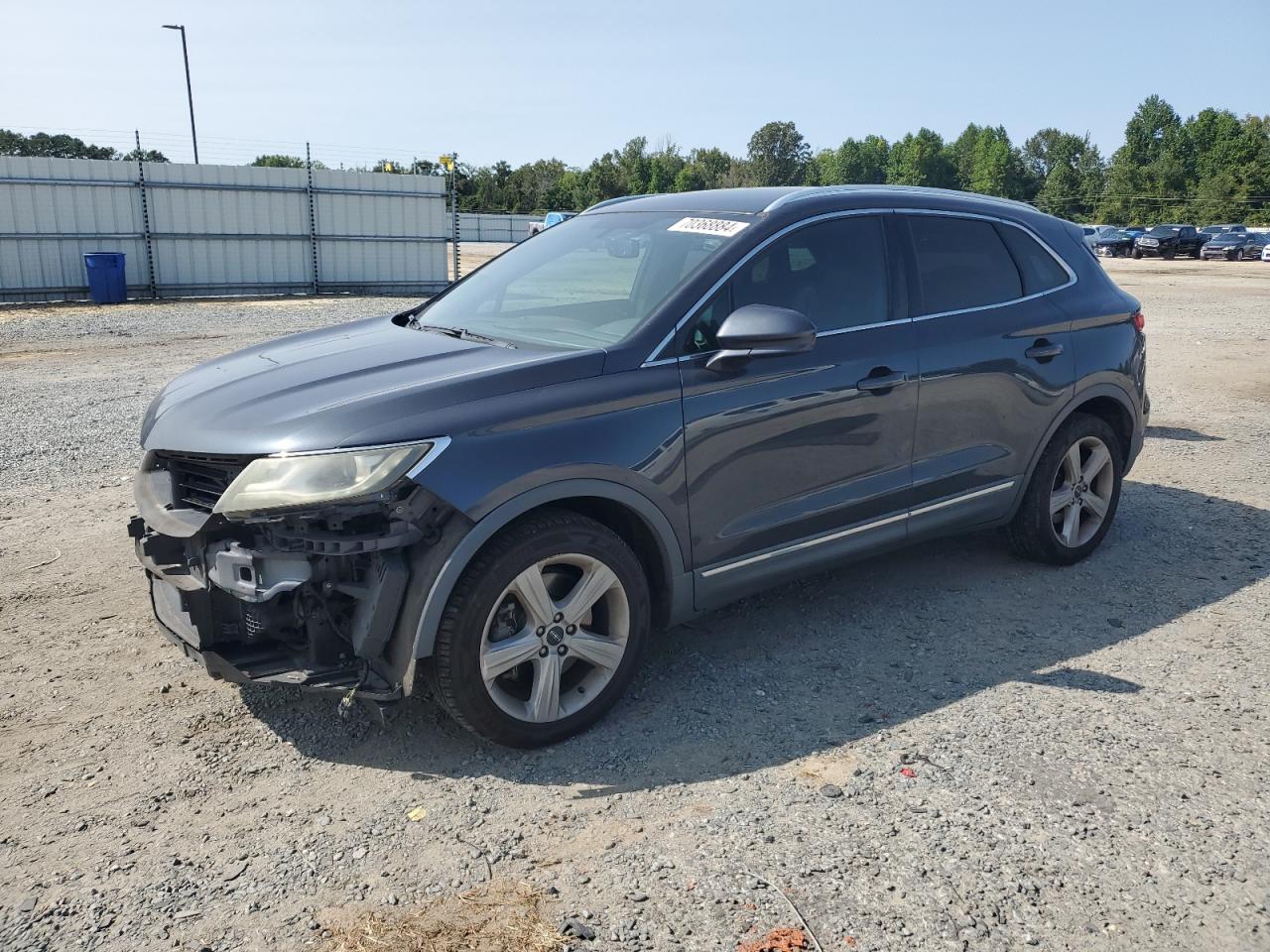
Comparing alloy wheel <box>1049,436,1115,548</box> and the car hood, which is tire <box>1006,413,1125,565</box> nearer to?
alloy wheel <box>1049,436,1115,548</box>

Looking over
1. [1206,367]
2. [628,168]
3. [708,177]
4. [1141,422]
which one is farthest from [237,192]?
[708,177]

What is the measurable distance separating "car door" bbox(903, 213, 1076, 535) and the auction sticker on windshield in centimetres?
92

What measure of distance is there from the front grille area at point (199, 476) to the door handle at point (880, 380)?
7.97 feet

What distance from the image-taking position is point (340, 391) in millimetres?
3514

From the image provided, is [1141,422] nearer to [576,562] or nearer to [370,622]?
[576,562]

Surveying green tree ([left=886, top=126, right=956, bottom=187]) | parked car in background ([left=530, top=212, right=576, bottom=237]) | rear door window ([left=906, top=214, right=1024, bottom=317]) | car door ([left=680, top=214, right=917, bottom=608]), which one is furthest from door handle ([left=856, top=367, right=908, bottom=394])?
green tree ([left=886, top=126, right=956, bottom=187])

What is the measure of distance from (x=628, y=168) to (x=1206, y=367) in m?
86.7

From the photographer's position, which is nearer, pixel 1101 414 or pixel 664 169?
pixel 1101 414

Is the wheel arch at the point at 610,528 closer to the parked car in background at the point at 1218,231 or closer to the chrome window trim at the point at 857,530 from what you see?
the chrome window trim at the point at 857,530

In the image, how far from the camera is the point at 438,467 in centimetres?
324

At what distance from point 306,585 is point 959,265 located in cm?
330

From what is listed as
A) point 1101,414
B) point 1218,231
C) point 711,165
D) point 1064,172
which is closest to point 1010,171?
point 1064,172

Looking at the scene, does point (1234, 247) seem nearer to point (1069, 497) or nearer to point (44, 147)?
point (1069, 497)

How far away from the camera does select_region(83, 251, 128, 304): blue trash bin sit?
19266mm
